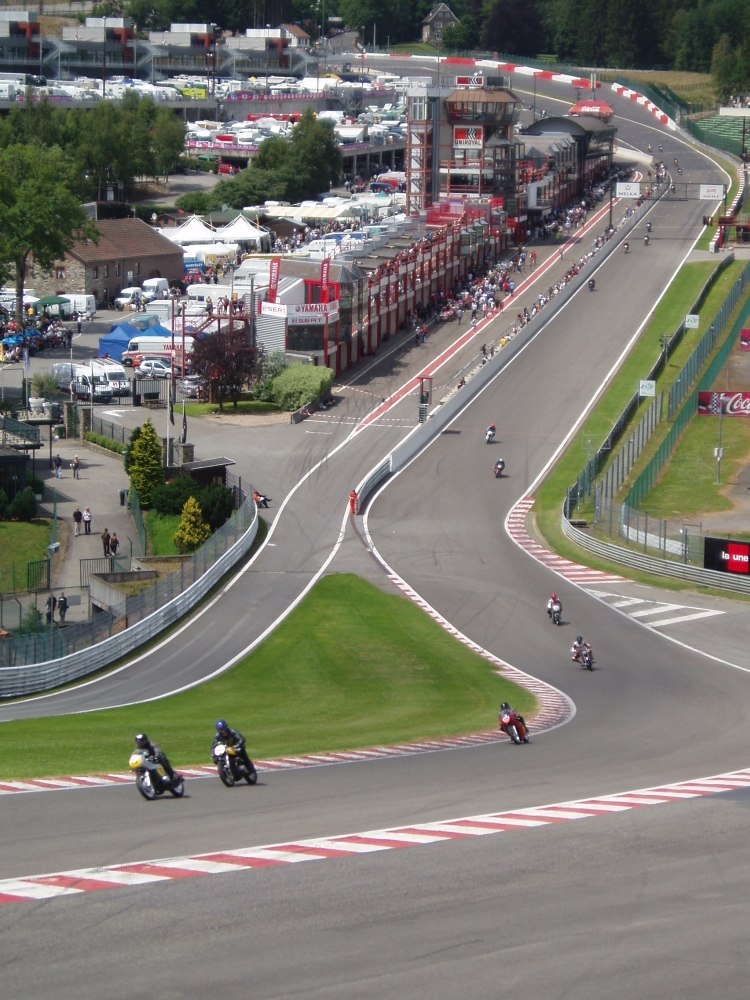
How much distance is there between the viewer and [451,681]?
115 ft

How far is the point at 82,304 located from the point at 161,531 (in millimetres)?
41147

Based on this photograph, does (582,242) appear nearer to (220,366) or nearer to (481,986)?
(220,366)

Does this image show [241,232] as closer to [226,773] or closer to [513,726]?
[513,726]

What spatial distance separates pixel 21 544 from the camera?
166ft

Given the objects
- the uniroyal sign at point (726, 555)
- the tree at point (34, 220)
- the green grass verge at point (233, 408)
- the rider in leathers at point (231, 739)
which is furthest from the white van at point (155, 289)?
the rider in leathers at point (231, 739)

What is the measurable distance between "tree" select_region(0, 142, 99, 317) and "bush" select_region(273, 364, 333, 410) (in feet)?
70.0

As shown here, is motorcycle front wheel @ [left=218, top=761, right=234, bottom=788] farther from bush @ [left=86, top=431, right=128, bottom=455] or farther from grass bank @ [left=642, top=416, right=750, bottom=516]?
bush @ [left=86, top=431, right=128, bottom=455]

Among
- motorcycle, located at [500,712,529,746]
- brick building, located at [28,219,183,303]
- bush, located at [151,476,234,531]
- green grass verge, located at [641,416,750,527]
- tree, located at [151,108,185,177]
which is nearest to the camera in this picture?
motorcycle, located at [500,712,529,746]

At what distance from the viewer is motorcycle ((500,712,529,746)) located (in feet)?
91.1

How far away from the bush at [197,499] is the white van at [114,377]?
18452 millimetres

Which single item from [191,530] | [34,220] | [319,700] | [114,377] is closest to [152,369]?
[114,377]

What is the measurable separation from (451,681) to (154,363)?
44913mm

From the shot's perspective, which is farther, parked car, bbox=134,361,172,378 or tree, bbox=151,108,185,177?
tree, bbox=151,108,185,177

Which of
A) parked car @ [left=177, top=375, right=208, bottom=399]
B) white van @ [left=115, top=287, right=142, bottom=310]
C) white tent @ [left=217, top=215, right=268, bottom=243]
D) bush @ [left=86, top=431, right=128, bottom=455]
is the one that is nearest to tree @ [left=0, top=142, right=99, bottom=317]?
white van @ [left=115, top=287, right=142, bottom=310]
